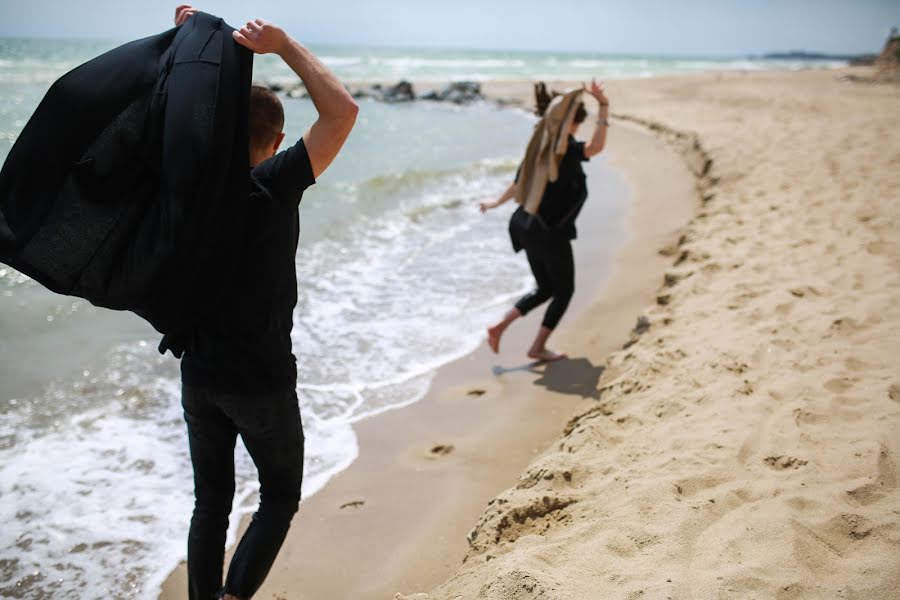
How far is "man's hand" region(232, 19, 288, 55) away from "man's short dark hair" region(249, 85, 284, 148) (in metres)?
0.16

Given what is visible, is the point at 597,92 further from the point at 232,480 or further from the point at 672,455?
the point at 232,480

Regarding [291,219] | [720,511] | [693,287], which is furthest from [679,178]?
[291,219]

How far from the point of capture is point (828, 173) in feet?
27.2

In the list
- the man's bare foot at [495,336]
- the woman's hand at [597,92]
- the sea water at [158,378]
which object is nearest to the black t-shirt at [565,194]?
the woman's hand at [597,92]

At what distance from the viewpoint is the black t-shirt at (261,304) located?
185 centimetres

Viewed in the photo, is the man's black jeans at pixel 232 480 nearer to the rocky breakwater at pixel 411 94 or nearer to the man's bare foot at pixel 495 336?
the man's bare foot at pixel 495 336

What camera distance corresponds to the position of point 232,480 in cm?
231

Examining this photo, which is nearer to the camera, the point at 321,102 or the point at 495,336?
the point at 321,102

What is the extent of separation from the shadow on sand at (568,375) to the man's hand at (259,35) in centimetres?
310

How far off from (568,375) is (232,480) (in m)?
Answer: 2.88

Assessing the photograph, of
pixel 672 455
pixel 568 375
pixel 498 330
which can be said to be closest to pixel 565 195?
pixel 498 330

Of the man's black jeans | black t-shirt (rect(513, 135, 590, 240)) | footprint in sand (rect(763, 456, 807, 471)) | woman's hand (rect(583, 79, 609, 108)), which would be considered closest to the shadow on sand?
black t-shirt (rect(513, 135, 590, 240))

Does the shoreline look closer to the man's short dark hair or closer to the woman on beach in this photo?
the woman on beach

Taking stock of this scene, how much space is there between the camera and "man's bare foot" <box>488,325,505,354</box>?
198 inches
